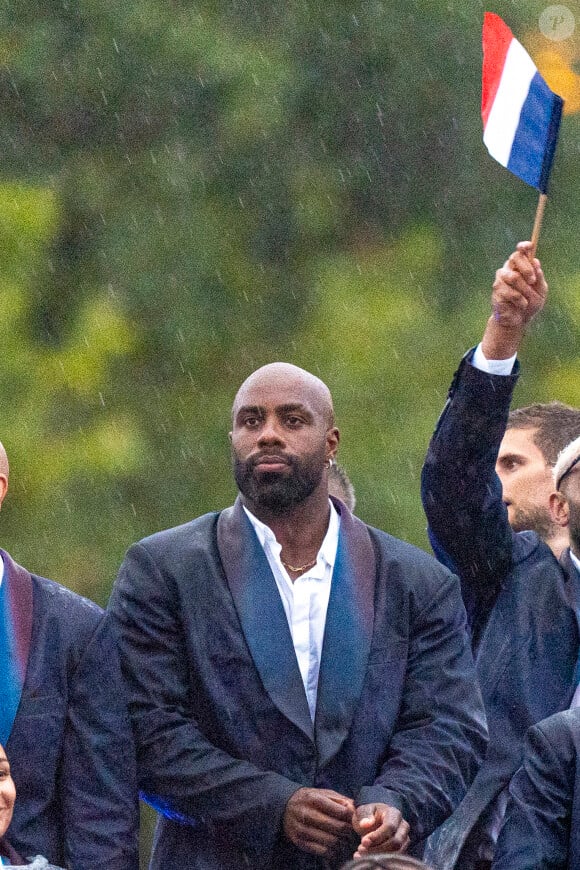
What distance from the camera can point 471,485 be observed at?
18.4 ft

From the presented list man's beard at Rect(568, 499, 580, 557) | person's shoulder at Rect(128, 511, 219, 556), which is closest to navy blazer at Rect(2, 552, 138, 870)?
person's shoulder at Rect(128, 511, 219, 556)

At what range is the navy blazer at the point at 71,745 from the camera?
16.6 feet

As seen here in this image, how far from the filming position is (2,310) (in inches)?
392

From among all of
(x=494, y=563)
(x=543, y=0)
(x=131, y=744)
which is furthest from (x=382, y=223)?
(x=131, y=744)

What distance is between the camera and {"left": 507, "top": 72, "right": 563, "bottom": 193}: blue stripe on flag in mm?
5461

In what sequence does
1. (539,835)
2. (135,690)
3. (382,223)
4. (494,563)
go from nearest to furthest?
(539,835) < (135,690) < (494,563) < (382,223)

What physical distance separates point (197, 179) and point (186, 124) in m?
0.30

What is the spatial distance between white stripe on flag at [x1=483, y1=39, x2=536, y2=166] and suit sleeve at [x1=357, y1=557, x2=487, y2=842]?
1050 millimetres

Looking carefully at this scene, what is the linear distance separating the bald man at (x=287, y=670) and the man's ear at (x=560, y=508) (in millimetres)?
434

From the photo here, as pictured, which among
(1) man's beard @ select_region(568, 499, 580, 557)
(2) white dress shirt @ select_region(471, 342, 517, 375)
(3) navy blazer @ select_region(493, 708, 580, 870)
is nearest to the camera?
(3) navy blazer @ select_region(493, 708, 580, 870)

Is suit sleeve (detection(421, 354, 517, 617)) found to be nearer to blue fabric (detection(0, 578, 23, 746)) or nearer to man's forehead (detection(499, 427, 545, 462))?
man's forehead (detection(499, 427, 545, 462))

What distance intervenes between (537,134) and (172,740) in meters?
1.72

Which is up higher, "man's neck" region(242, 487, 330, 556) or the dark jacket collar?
"man's neck" region(242, 487, 330, 556)

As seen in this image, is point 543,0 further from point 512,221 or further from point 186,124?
point 186,124
